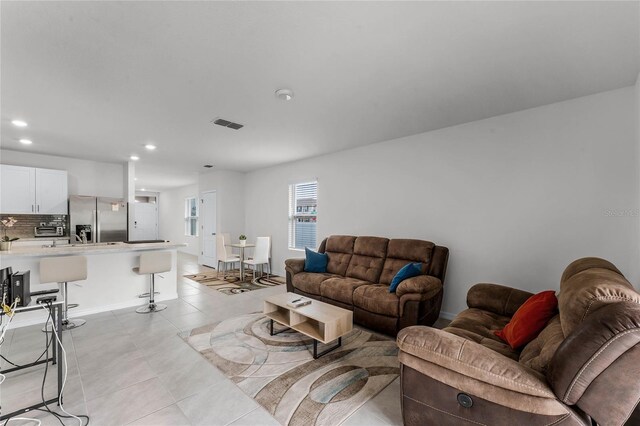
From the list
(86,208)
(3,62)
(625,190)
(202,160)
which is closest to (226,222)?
(202,160)

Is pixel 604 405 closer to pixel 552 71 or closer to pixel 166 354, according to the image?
pixel 552 71

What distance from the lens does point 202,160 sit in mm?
5918

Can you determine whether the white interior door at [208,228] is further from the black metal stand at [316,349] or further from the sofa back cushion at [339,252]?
the black metal stand at [316,349]

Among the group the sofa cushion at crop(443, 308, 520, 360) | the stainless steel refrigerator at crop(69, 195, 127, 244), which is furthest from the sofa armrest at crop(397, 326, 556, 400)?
the stainless steel refrigerator at crop(69, 195, 127, 244)

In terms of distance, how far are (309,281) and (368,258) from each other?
38.0 inches

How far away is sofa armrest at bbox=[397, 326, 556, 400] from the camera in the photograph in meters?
1.38

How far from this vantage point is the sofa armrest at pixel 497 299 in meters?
2.72

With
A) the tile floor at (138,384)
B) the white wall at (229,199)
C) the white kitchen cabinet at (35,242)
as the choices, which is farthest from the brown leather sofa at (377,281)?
the white kitchen cabinet at (35,242)

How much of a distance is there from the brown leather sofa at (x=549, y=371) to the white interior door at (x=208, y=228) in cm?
655

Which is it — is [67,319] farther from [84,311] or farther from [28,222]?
[28,222]

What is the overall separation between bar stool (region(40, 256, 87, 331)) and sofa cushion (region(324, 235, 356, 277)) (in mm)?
3353

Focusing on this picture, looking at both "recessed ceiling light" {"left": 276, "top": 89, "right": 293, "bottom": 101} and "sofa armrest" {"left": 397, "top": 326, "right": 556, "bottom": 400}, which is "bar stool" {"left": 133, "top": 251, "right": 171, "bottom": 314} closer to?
"recessed ceiling light" {"left": 276, "top": 89, "right": 293, "bottom": 101}

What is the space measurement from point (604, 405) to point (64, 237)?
7.64 metres

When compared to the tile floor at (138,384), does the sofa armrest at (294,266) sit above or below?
above
